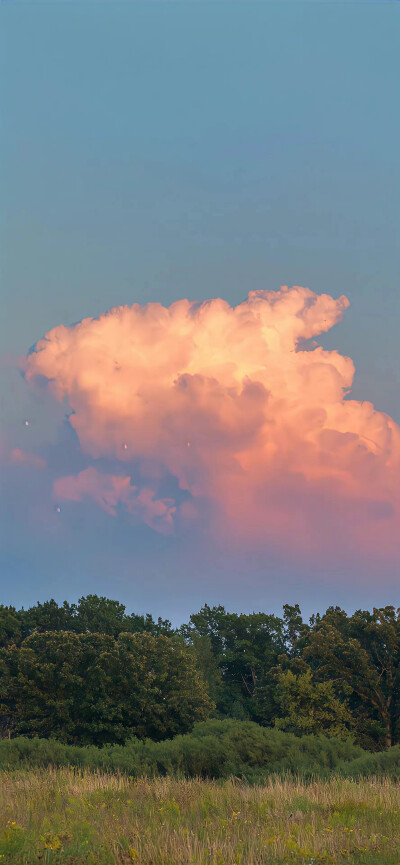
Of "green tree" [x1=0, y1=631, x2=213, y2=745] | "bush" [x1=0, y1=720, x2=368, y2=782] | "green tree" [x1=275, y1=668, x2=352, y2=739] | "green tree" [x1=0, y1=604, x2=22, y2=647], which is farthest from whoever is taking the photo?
"green tree" [x1=0, y1=604, x2=22, y2=647]

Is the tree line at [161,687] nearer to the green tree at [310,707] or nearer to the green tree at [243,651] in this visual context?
the green tree at [310,707]

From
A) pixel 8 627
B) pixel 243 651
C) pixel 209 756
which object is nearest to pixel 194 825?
pixel 209 756

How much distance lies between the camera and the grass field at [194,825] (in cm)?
934

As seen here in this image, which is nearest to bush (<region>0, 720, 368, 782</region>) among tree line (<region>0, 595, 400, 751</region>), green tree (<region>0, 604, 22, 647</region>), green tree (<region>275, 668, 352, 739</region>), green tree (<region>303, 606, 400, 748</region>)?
tree line (<region>0, 595, 400, 751</region>)

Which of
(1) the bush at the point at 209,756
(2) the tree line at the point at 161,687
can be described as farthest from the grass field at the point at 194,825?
(2) the tree line at the point at 161,687

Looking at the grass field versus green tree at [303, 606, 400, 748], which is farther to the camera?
green tree at [303, 606, 400, 748]

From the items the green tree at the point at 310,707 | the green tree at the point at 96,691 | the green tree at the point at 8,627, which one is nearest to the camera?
the green tree at the point at 96,691

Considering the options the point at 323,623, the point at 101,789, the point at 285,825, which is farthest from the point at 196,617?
the point at 285,825

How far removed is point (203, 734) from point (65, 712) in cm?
1624

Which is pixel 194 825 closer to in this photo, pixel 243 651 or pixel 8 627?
pixel 8 627

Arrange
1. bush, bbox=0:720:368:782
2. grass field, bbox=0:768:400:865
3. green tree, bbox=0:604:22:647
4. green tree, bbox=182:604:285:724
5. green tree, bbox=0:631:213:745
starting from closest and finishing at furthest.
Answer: grass field, bbox=0:768:400:865
bush, bbox=0:720:368:782
green tree, bbox=0:631:213:745
green tree, bbox=0:604:22:647
green tree, bbox=182:604:285:724

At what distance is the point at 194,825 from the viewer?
1141 cm

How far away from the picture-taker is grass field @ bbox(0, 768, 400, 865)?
9.34 meters

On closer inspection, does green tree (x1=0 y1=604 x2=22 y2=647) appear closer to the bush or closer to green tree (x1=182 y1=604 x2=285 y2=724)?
green tree (x1=182 y1=604 x2=285 y2=724)
